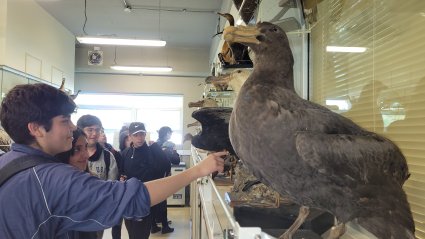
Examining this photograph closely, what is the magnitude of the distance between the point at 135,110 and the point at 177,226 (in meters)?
4.82

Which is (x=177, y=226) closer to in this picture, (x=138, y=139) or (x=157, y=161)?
(x=157, y=161)

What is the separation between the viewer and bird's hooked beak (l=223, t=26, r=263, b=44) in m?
0.83

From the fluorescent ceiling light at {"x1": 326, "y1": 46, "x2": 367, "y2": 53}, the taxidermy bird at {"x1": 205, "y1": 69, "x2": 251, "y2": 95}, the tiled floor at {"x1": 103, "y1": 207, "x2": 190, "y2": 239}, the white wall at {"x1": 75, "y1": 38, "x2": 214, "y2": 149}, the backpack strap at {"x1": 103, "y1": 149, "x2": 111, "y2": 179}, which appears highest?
the white wall at {"x1": 75, "y1": 38, "x2": 214, "y2": 149}

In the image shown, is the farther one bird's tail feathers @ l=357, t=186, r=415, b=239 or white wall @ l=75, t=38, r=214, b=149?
white wall @ l=75, t=38, r=214, b=149

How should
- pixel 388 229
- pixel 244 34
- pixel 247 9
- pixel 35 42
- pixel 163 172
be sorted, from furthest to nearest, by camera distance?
pixel 35 42
pixel 163 172
pixel 247 9
pixel 244 34
pixel 388 229

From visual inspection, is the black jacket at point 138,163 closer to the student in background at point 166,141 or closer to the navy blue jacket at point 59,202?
the student in background at point 166,141

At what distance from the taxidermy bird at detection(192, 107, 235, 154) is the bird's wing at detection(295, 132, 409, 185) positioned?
740 mm

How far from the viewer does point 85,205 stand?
3.85ft

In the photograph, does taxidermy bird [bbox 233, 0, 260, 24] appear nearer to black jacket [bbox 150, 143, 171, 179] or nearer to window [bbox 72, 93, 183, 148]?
black jacket [bbox 150, 143, 171, 179]

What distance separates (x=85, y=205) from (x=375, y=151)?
2.88ft

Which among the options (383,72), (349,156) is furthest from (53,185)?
(383,72)

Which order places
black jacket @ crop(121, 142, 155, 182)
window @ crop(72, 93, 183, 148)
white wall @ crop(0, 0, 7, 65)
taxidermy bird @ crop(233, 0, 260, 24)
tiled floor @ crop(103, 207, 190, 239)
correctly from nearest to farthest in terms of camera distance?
taxidermy bird @ crop(233, 0, 260, 24) → black jacket @ crop(121, 142, 155, 182) → tiled floor @ crop(103, 207, 190, 239) → white wall @ crop(0, 0, 7, 65) → window @ crop(72, 93, 183, 148)

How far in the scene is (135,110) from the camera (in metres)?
10.2

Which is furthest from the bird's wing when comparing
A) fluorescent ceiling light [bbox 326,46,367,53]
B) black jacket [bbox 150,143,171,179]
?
black jacket [bbox 150,143,171,179]
